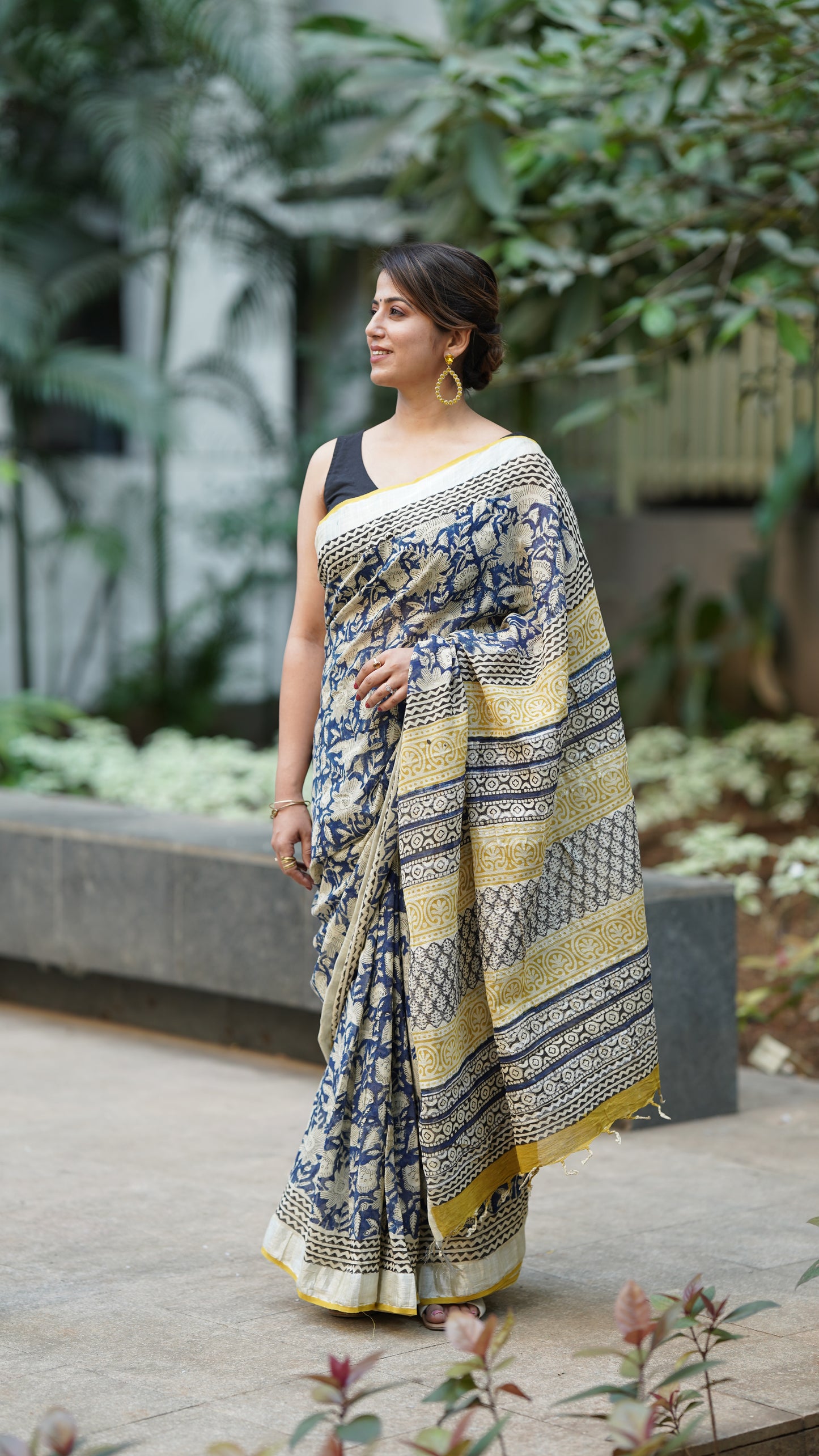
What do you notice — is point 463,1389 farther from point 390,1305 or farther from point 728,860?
point 728,860

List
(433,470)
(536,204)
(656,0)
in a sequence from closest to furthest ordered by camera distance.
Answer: (433,470)
(656,0)
(536,204)

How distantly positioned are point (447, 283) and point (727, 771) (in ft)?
18.3

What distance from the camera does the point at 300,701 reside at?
11.6ft

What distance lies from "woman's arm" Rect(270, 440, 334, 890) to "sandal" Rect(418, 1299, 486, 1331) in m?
0.82

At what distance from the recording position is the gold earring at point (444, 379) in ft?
11.0

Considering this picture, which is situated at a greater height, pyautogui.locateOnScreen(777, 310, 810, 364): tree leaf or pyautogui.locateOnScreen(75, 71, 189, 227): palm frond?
pyautogui.locateOnScreen(75, 71, 189, 227): palm frond

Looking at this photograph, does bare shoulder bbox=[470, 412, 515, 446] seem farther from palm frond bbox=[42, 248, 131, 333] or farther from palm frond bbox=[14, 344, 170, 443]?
palm frond bbox=[42, 248, 131, 333]

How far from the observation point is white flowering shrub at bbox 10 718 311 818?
7.71 meters

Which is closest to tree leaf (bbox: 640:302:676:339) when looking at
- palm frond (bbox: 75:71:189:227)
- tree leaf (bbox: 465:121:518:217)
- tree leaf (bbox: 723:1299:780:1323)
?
tree leaf (bbox: 465:121:518:217)

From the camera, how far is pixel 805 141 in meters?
5.91

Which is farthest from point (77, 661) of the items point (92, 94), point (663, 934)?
point (663, 934)

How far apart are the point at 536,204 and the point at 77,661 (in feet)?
14.6

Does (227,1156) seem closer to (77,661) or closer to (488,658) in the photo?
(488,658)

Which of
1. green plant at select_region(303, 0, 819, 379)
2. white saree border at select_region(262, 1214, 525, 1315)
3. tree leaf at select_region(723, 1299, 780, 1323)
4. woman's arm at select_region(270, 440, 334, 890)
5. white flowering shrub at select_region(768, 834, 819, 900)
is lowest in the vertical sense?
white saree border at select_region(262, 1214, 525, 1315)
